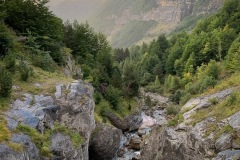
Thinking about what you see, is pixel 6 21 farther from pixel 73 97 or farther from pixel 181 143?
pixel 181 143

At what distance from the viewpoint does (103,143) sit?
32125 millimetres

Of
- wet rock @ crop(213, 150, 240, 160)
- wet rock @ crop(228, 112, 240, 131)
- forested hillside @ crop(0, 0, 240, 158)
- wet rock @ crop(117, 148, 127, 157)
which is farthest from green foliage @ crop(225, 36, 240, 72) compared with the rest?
wet rock @ crop(213, 150, 240, 160)

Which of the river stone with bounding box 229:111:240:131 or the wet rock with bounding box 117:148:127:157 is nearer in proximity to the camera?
the river stone with bounding box 229:111:240:131

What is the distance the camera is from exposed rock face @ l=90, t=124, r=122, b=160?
3148 centimetres

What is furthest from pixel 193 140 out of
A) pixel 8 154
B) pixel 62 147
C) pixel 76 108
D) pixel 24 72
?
pixel 24 72

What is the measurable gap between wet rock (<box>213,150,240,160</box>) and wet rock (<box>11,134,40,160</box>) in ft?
43.8

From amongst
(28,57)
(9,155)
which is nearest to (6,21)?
(28,57)

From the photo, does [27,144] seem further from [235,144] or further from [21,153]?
[235,144]

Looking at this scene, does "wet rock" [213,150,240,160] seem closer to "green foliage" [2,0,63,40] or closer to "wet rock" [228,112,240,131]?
"wet rock" [228,112,240,131]

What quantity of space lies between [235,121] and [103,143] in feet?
51.1

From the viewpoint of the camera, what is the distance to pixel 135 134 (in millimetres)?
45688

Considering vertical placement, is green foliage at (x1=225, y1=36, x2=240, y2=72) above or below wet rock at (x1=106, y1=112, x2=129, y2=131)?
above

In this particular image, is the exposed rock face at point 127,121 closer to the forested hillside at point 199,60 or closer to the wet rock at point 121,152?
the wet rock at point 121,152

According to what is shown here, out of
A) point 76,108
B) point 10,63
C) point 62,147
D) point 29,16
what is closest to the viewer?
point 62,147
